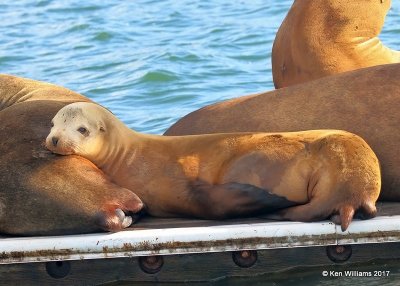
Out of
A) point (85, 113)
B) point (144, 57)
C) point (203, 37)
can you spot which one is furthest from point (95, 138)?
point (203, 37)

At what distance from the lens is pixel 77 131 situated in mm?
5430

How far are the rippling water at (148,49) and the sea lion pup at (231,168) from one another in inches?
185

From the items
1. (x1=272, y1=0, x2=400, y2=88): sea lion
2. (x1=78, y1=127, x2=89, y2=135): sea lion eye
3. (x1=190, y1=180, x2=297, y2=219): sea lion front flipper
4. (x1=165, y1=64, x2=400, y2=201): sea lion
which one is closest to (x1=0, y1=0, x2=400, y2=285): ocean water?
(x1=272, y1=0, x2=400, y2=88): sea lion

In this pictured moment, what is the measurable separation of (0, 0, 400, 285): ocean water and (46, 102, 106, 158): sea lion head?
Result: 4712mm

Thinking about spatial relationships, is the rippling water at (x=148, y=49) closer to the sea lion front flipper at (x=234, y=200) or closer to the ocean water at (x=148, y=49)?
the ocean water at (x=148, y=49)

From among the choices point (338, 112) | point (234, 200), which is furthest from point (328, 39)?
point (234, 200)

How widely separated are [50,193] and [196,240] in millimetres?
738

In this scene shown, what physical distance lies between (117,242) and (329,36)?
2078 millimetres

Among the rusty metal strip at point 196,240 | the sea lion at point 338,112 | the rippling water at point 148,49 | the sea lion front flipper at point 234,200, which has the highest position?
the sea lion at point 338,112

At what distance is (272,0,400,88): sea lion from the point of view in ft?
21.2

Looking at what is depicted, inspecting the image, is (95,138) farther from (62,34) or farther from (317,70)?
(62,34)

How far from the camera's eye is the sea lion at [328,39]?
646cm

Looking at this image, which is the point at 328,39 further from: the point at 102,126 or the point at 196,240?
the point at 196,240

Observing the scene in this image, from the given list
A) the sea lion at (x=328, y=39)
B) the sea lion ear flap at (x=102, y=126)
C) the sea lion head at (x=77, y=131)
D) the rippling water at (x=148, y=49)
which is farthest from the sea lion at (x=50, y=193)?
the rippling water at (x=148, y=49)
